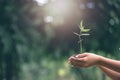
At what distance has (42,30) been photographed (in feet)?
37.0

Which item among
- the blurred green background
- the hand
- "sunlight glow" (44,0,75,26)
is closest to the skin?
the hand

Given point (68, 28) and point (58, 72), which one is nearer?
point (68, 28)

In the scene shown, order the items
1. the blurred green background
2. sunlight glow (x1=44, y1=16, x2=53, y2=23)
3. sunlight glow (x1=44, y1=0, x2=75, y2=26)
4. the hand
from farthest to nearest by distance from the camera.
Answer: sunlight glow (x1=44, y1=16, x2=53, y2=23), sunlight glow (x1=44, y1=0, x2=75, y2=26), the blurred green background, the hand

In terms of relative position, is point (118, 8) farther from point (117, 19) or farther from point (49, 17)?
point (49, 17)

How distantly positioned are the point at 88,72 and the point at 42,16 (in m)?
1.71

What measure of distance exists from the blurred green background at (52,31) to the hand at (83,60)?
6.22 metres

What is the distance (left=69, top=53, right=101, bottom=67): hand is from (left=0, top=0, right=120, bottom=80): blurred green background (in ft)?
20.4

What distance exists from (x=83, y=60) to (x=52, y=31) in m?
7.87

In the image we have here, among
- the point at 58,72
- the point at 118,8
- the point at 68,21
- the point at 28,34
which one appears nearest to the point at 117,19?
the point at 118,8

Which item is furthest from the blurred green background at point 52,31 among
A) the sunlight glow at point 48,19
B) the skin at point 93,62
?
the skin at point 93,62

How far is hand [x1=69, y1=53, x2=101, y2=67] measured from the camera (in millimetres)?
3410

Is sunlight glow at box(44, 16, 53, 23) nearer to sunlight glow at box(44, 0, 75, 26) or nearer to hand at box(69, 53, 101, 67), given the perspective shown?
sunlight glow at box(44, 0, 75, 26)

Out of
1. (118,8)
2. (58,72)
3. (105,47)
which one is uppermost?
(118,8)

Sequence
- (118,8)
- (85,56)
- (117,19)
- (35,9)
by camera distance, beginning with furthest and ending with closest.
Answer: (35,9), (118,8), (117,19), (85,56)
